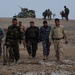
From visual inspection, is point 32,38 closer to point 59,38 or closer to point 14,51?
point 59,38

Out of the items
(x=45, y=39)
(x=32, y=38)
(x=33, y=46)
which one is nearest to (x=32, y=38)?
(x=32, y=38)

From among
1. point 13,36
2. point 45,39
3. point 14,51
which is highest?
point 13,36

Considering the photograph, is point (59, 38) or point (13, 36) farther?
point (59, 38)

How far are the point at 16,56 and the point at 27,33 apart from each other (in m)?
2.39

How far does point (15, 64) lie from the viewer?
14.6 meters

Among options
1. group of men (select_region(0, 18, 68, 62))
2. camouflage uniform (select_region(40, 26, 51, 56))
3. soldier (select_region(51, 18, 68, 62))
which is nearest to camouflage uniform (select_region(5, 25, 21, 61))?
group of men (select_region(0, 18, 68, 62))

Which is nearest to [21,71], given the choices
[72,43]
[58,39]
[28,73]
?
[28,73]

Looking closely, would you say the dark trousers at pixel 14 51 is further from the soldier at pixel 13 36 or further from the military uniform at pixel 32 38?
the military uniform at pixel 32 38

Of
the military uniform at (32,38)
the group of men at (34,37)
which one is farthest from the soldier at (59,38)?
the military uniform at (32,38)

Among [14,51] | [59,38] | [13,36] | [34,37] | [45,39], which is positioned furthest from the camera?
[34,37]

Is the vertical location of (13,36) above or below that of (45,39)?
above

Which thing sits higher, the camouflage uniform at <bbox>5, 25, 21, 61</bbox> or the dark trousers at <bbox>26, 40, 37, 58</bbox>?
the camouflage uniform at <bbox>5, 25, 21, 61</bbox>

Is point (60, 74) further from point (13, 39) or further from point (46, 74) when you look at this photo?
point (13, 39)

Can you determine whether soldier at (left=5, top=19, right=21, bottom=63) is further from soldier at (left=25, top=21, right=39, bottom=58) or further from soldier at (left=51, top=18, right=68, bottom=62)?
soldier at (left=25, top=21, right=39, bottom=58)
